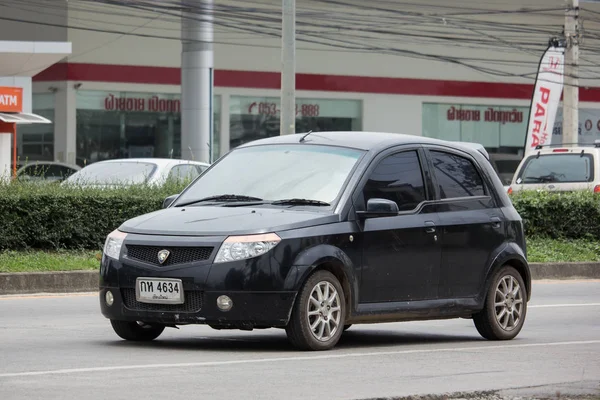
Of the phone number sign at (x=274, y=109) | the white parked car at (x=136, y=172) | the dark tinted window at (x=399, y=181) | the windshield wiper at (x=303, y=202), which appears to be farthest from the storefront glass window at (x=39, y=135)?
the windshield wiper at (x=303, y=202)

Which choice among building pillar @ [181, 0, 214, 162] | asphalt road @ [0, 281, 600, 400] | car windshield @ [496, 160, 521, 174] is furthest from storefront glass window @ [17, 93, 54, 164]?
asphalt road @ [0, 281, 600, 400]

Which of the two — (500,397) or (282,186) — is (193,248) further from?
(500,397)

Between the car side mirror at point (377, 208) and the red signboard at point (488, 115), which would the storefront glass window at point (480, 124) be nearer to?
the red signboard at point (488, 115)

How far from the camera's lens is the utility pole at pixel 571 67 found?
3738 centimetres

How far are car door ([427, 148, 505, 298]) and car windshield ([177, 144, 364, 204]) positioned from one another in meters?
0.94

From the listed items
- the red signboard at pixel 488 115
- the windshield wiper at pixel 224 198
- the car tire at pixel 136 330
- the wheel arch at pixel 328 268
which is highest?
the red signboard at pixel 488 115

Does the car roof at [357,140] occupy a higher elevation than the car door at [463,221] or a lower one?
higher

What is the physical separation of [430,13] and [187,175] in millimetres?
30843

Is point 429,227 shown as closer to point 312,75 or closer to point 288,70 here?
point 288,70

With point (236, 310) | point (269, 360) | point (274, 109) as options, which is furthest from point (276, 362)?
point (274, 109)

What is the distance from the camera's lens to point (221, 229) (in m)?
9.34

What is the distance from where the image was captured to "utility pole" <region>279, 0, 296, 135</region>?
22.3 m

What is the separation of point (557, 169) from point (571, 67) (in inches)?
591

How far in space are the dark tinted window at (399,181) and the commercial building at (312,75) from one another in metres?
29.9
